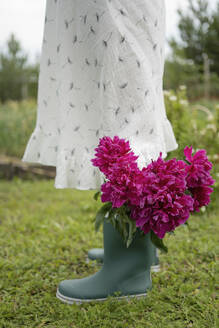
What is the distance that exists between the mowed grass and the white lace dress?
46 cm

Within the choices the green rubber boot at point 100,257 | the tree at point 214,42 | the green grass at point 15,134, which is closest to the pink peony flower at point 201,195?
the green rubber boot at point 100,257

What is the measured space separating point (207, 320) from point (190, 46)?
1206cm

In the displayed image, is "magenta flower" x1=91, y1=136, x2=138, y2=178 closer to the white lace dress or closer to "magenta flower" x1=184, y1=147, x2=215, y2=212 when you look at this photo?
the white lace dress

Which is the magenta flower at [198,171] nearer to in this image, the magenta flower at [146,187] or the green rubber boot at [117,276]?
the magenta flower at [146,187]

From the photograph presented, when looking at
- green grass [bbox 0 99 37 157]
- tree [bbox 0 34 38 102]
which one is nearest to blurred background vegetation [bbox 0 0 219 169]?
tree [bbox 0 34 38 102]

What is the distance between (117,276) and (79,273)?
1.16 feet

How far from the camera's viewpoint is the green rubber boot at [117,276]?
1289mm

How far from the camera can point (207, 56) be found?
11.6m

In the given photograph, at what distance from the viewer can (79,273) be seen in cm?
160

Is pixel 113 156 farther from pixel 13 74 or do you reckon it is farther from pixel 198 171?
pixel 13 74

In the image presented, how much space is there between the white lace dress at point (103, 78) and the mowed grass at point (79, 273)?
1.52 ft

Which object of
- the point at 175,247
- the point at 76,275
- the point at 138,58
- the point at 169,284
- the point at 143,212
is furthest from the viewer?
the point at 175,247

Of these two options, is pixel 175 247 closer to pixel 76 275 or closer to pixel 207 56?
pixel 76 275

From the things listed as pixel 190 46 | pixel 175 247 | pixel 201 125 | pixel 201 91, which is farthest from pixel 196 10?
pixel 175 247
